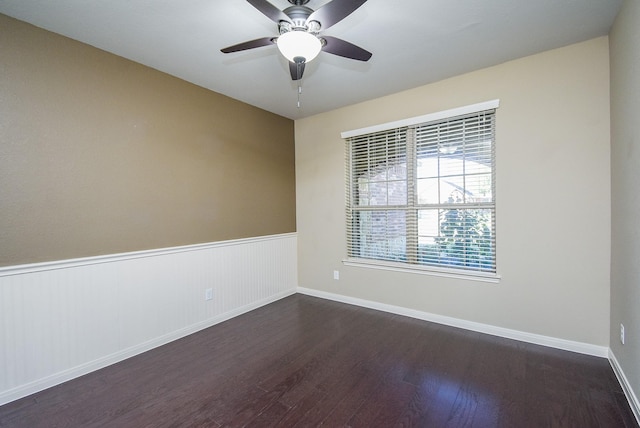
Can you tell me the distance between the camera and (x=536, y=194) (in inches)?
103

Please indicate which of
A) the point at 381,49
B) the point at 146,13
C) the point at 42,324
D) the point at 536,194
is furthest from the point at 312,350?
the point at 146,13

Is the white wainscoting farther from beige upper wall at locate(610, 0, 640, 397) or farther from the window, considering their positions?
beige upper wall at locate(610, 0, 640, 397)

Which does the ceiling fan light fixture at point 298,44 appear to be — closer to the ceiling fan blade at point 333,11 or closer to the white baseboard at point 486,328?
the ceiling fan blade at point 333,11

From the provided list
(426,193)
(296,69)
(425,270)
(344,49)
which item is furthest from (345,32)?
(425,270)

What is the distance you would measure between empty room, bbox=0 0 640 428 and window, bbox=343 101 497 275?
3 centimetres

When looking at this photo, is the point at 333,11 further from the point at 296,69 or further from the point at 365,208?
the point at 365,208

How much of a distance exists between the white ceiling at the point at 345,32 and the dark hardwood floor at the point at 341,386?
8.79 ft

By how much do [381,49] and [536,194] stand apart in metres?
1.94

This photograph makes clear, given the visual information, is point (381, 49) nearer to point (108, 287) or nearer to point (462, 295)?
point (462, 295)

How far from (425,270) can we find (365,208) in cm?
108

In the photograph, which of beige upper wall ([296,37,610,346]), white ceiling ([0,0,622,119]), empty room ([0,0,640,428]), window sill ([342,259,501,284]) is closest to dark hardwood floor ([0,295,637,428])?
empty room ([0,0,640,428])

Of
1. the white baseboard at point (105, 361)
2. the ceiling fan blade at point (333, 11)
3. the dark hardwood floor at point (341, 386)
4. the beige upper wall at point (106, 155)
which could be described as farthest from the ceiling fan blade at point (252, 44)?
the white baseboard at point (105, 361)

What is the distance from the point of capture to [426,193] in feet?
10.8

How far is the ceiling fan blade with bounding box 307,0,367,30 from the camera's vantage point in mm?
1475
